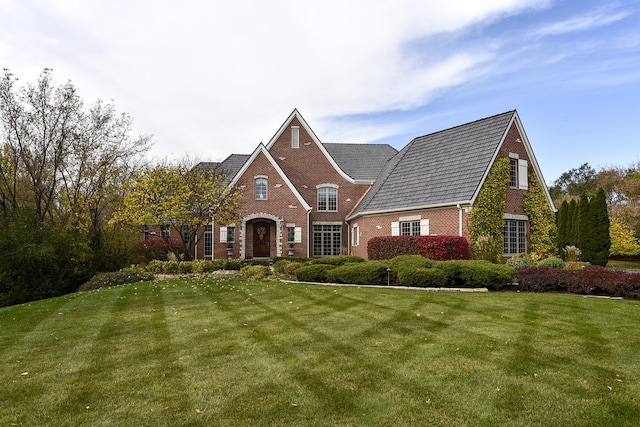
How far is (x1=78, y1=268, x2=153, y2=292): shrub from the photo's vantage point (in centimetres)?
1830

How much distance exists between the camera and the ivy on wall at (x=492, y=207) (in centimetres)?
2064

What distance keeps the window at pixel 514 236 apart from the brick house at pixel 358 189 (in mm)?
52

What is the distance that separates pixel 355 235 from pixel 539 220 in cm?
1120

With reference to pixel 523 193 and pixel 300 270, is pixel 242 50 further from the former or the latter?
pixel 523 193

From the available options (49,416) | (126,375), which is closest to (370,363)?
(126,375)

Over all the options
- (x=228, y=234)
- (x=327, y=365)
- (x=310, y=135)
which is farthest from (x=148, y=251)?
(x=327, y=365)

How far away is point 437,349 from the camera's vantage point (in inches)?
269

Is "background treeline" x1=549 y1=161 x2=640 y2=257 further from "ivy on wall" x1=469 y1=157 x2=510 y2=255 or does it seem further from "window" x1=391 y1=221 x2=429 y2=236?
"window" x1=391 y1=221 x2=429 y2=236

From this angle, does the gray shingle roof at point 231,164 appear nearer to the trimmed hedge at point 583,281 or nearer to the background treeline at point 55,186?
the background treeline at point 55,186

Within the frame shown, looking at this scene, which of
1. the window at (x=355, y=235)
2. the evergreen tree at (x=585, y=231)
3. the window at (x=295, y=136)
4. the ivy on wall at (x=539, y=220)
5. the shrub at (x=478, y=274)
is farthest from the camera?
the window at (x=295, y=136)

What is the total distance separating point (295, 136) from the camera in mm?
32219

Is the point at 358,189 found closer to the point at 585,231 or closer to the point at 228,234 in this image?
the point at 228,234

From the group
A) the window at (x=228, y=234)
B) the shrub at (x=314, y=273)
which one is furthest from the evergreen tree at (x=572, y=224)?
the window at (x=228, y=234)

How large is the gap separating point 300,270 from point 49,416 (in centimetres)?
1298
